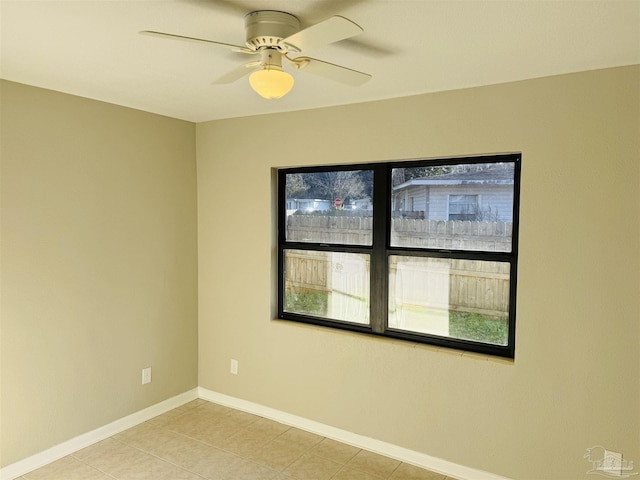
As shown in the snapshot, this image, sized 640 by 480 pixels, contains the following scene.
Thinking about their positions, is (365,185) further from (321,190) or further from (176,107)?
(176,107)

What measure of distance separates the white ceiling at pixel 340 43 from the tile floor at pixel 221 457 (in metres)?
2.40

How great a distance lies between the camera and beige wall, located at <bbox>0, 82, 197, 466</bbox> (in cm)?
277

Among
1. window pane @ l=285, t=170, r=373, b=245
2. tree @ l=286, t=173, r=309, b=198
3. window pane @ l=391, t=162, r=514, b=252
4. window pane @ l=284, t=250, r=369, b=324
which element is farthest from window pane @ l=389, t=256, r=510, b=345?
tree @ l=286, t=173, r=309, b=198

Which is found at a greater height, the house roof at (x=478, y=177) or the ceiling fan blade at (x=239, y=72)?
the ceiling fan blade at (x=239, y=72)

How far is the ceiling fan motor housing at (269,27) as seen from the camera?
170cm

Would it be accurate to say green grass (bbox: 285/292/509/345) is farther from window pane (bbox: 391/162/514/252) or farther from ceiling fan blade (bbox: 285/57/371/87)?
ceiling fan blade (bbox: 285/57/371/87)

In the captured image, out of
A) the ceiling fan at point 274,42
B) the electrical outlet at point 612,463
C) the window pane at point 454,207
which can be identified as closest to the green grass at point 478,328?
the window pane at point 454,207

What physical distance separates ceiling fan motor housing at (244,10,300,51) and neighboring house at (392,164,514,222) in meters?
1.56

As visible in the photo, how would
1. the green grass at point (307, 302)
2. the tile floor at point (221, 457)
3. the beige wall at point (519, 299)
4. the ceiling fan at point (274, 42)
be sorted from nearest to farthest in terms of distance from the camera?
the ceiling fan at point (274, 42)
the beige wall at point (519, 299)
the tile floor at point (221, 457)
the green grass at point (307, 302)

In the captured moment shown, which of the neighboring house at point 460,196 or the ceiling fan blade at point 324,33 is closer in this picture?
the ceiling fan blade at point 324,33

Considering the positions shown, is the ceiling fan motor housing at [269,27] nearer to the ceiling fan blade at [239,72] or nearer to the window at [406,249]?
the ceiling fan blade at [239,72]

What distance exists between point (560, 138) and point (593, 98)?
0.79 feet

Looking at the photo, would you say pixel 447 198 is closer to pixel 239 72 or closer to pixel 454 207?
pixel 454 207

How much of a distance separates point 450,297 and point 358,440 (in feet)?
3.95
